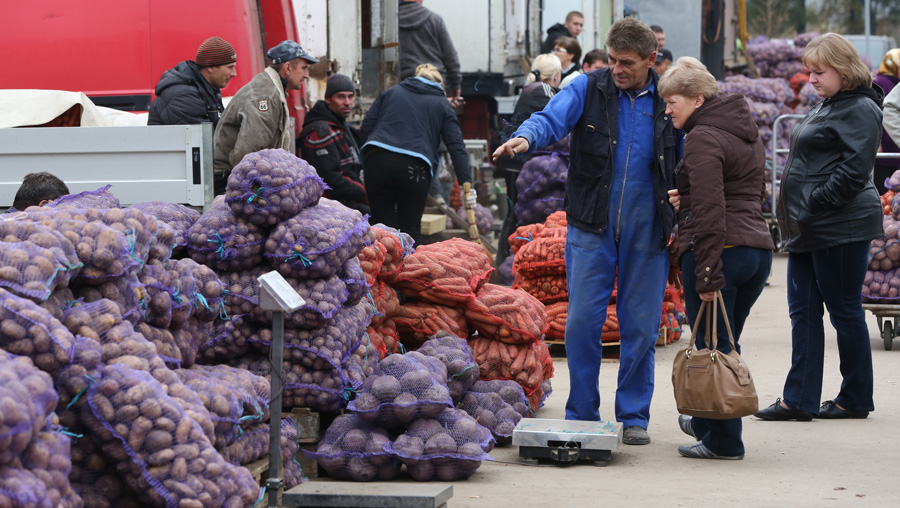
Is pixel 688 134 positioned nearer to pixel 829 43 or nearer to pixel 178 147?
pixel 829 43

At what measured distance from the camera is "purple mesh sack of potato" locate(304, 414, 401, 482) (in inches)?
177

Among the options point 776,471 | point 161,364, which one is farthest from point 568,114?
point 161,364

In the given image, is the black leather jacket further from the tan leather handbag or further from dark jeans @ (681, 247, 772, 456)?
the tan leather handbag

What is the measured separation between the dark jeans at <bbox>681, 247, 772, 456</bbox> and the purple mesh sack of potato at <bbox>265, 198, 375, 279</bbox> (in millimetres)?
1541

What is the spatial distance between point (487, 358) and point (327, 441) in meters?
1.45

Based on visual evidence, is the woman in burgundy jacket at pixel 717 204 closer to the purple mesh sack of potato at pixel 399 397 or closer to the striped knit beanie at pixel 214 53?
the purple mesh sack of potato at pixel 399 397

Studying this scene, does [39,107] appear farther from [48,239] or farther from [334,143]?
[48,239]

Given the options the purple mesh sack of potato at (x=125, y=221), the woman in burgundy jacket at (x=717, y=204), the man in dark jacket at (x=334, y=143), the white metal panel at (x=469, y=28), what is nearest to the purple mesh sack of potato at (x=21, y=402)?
the purple mesh sack of potato at (x=125, y=221)

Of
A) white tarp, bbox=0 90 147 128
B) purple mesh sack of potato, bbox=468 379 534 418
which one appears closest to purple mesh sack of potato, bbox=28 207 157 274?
purple mesh sack of potato, bbox=468 379 534 418

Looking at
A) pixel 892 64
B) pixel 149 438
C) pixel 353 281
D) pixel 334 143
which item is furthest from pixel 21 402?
pixel 892 64

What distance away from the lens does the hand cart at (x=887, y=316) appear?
7730mm

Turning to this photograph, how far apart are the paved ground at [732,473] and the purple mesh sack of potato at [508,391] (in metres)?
0.27

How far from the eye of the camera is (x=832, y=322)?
5770 millimetres

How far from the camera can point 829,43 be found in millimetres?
5531
